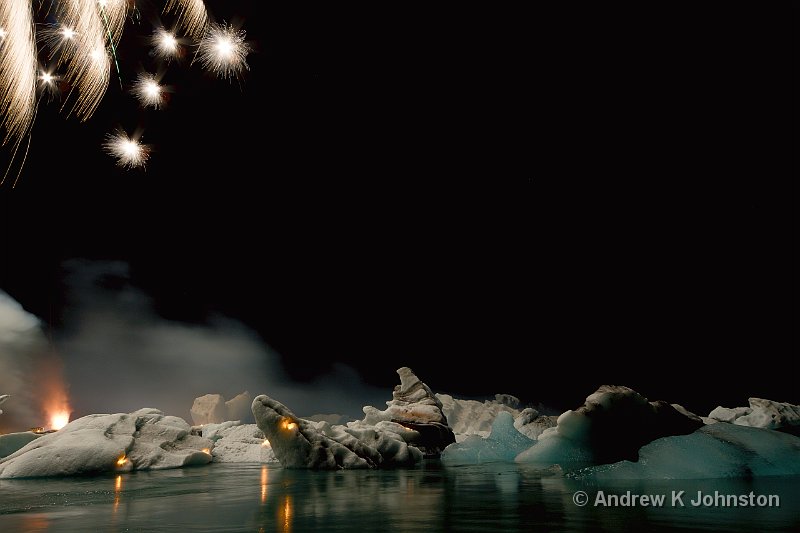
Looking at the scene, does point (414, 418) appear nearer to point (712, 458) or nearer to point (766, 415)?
point (712, 458)

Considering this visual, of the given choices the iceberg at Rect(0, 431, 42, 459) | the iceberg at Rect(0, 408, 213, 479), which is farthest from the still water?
the iceberg at Rect(0, 431, 42, 459)

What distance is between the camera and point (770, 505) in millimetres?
7141

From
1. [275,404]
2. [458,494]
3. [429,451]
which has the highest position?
[275,404]

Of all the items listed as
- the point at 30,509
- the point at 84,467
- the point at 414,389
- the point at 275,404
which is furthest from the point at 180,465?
the point at 414,389

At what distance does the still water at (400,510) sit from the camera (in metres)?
5.53

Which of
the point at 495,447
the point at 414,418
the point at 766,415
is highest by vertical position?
the point at 414,418

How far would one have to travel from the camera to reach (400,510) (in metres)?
6.96

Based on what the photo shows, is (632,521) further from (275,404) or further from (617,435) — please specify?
(275,404)

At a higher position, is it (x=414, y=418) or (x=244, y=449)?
(x=414, y=418)

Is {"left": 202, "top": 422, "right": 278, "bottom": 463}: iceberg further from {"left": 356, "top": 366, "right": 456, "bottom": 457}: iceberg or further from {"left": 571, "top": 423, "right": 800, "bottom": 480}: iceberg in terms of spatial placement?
{"left": 571, "top": 423, "right": 800, "bottom": 480}: iceberg

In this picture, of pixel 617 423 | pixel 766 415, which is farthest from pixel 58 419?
pixel 766 415

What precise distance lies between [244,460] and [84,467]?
13334 mm

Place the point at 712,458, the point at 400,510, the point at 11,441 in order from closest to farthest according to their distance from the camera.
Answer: the point at 400,510, the point at 712,458, the point at 11,441

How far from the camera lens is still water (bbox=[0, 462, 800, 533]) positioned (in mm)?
5527
